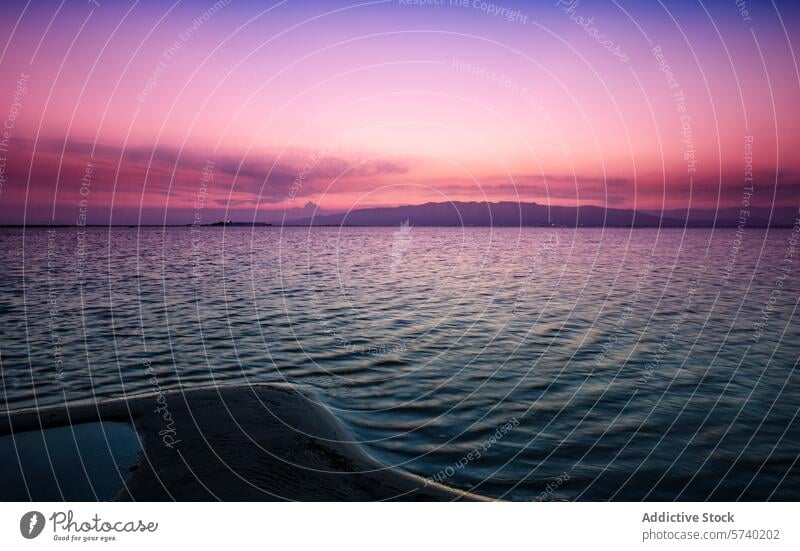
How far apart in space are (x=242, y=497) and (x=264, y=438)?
203cm

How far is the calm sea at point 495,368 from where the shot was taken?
9469 millimetres

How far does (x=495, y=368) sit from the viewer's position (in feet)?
51.4

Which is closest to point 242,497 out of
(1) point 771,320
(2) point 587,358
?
(2) point 587,358

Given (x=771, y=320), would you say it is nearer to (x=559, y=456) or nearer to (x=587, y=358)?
(x=587, y=358)

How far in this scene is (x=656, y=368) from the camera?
51.1 ft

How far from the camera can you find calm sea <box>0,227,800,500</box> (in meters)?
9.47
